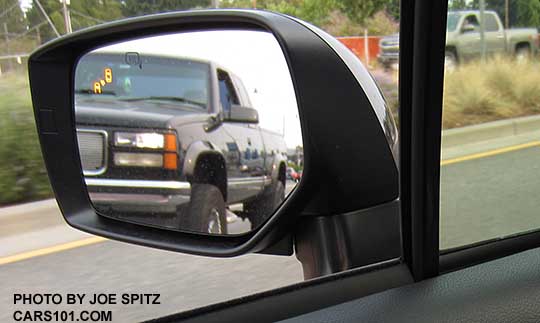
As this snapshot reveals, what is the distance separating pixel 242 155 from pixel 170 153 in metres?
0.22

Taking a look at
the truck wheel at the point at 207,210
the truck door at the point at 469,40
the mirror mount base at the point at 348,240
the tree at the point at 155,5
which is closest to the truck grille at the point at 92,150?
the truck wheel at the point at 207,210

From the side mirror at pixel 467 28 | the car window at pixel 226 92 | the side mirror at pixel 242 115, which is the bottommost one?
the side mirror at pixel 242 115

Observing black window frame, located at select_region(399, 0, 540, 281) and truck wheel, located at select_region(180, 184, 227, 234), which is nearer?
black window frame, located at select_region(399, 0, 540, 281)

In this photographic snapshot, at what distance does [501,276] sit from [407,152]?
427mm

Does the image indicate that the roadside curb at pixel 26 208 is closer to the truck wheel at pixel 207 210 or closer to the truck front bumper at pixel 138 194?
the truck front bumper at pixel 138 194

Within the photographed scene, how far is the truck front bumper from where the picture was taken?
5.16ft

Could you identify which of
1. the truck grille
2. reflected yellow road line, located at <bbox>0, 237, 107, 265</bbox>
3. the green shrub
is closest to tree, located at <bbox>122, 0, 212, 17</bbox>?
the truck grille

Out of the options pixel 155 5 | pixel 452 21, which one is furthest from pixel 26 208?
pixel 452 21

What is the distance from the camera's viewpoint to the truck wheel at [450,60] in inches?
55.5

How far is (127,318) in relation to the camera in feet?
6.03

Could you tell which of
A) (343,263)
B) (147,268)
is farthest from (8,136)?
(343,263)

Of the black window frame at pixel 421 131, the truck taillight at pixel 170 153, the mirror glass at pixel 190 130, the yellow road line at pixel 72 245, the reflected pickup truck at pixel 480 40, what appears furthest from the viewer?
the yellow road line at pixel 72 245

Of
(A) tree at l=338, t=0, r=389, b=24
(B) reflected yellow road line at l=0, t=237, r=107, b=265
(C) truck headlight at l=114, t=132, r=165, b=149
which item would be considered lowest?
(B) reflected yellow road line at l=0, t=237, r=107, b=265

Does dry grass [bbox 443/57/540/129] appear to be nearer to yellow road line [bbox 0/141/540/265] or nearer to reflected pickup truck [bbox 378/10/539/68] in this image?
reflected pickup truck [bbox 378/10/539/68]
